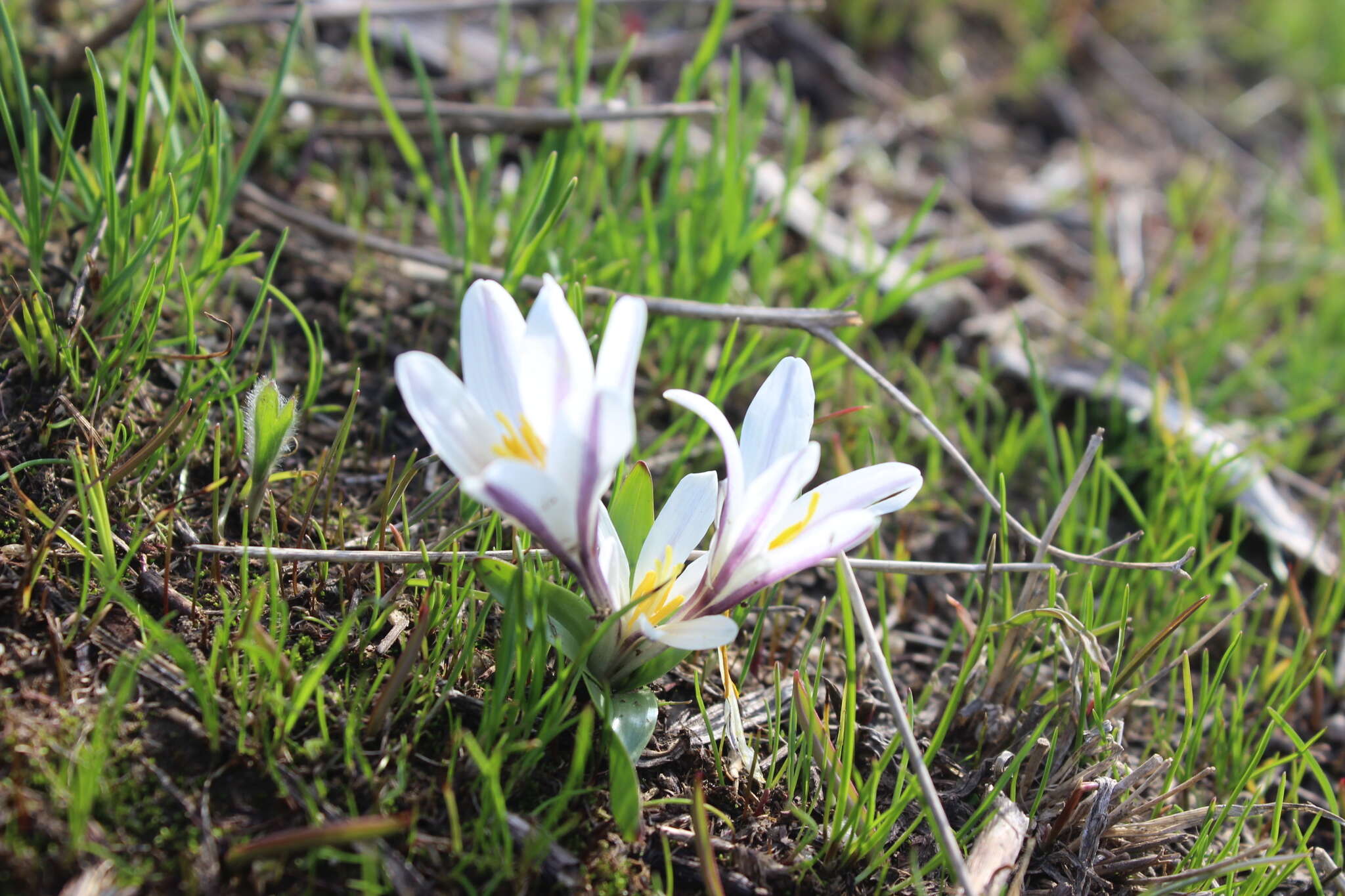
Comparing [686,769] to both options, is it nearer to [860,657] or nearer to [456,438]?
[860,657]

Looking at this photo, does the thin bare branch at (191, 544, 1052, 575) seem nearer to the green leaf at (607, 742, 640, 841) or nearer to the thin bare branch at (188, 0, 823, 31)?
the green leaf at (607, 742, 640, 841)

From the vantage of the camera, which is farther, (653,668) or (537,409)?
(653,668)

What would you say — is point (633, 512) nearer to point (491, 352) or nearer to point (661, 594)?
point (661, 594)

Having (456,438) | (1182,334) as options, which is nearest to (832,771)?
(456,438)

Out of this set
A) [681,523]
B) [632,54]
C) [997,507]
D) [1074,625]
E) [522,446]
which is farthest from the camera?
[632,54]

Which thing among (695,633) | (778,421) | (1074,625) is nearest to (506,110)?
(778,421)

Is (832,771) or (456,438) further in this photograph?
(832,771)

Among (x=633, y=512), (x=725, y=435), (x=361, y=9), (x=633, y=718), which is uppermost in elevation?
(x=361, y=9)
